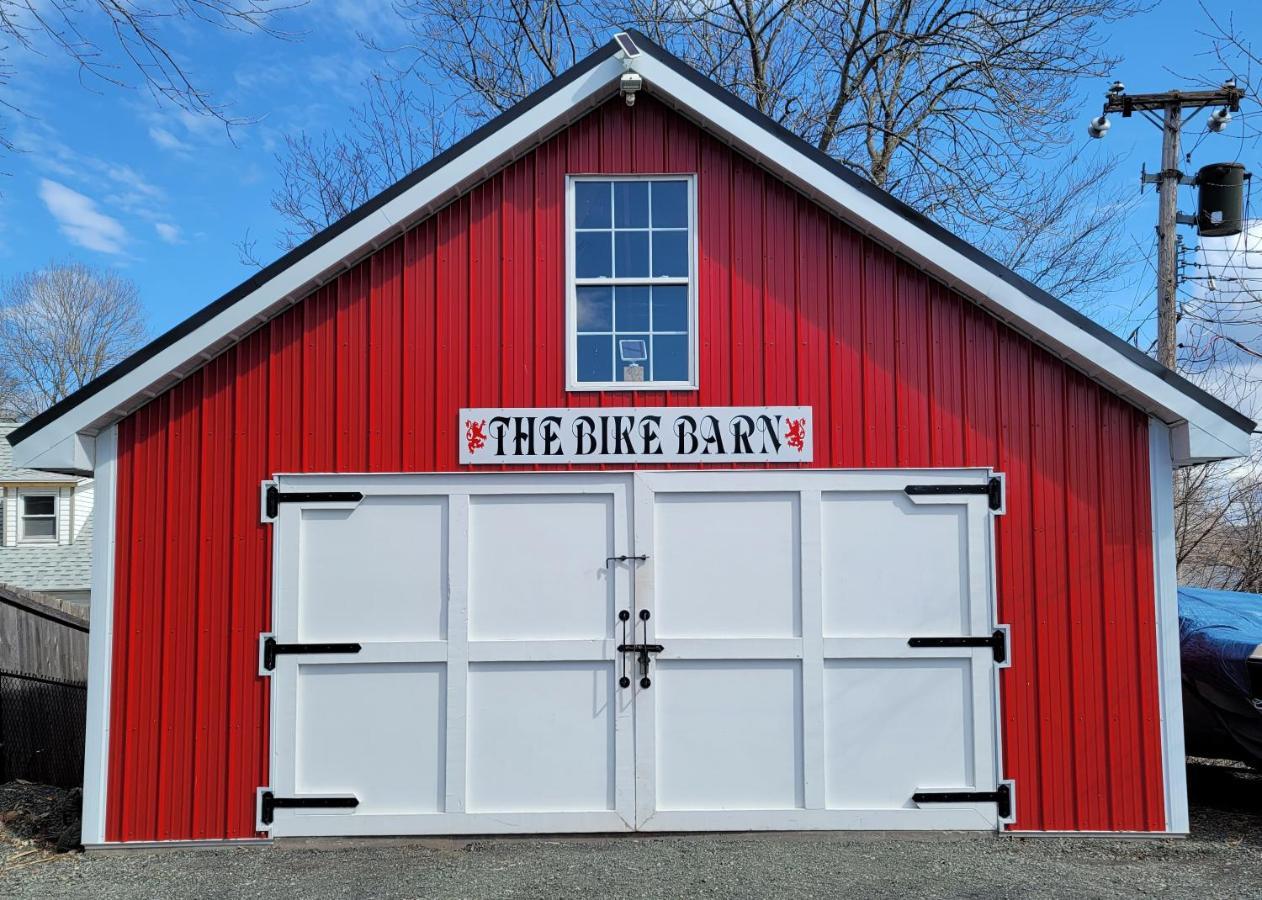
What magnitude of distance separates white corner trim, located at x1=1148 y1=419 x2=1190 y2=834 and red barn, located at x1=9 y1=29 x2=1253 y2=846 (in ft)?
0.06

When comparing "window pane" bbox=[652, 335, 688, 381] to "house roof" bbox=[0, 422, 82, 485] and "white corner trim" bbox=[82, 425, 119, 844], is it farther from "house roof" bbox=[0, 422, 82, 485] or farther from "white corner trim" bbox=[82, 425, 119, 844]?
"house roof" bbox=[0, 422, 82, 485]

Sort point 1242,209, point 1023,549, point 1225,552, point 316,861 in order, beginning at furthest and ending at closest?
point 1225,552
point 1242,209
point 1023,549
point 316,861

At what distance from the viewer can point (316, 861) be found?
6289 millimetres

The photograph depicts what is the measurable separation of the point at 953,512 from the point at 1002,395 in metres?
0.92

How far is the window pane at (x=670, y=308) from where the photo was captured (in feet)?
22.8

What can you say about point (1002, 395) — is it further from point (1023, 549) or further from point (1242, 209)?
point (1242, 209)

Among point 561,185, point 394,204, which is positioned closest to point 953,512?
point 561,185

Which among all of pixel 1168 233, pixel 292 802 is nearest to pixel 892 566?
pixel 292 802

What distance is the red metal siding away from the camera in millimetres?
6574

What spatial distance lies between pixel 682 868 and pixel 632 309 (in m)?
3.85

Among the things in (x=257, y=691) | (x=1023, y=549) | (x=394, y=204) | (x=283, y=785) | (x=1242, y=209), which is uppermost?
(x=1242, y=209)

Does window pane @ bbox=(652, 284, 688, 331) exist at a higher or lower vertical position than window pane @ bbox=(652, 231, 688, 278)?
lower

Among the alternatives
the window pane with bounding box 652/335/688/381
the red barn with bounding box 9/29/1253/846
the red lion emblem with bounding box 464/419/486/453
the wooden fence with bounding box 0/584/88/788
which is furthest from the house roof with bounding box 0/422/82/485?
the window pane with bounding box 652/335/688/381

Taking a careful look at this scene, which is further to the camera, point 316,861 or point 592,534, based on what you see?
point 592,534
